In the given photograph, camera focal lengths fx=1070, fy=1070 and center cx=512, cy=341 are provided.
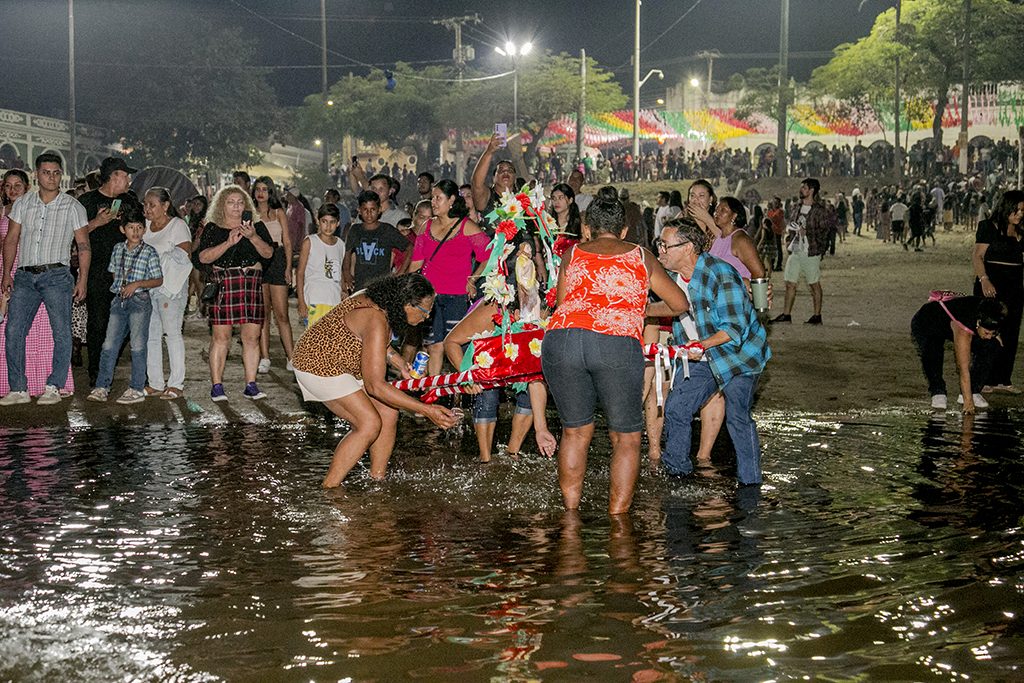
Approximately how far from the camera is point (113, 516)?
19.9 ft

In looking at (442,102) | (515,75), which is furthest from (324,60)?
(442,102)

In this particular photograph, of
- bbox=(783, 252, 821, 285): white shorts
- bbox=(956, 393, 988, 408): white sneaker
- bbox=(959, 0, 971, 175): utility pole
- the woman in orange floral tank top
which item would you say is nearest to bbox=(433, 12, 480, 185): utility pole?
bbox=(959, 0, 971, 175): utility pole

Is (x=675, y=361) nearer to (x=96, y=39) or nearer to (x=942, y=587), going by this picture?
(x=942, y=587)

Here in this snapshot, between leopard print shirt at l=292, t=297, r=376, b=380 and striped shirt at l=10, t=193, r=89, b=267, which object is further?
striped shirt at l=10, t=193, r=89, b=267

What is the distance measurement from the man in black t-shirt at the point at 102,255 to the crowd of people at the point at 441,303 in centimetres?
2

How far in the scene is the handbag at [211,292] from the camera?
32.5 feet

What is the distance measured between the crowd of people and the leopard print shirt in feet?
0.05

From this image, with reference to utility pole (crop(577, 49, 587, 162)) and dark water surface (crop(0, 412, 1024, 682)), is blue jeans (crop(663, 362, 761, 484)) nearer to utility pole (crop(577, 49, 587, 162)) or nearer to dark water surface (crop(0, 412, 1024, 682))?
dark water surface (crop(0, 412, 1024, 682))

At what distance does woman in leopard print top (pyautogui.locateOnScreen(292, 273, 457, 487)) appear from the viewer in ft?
21.0

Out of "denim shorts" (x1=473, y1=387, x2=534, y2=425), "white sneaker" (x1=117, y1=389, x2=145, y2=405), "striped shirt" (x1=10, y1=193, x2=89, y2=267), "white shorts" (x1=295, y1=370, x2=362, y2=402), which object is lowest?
"white sneaker" (x1=117, y1=389, x2=145, y2=405)

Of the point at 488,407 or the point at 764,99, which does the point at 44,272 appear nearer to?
the point at 488,407

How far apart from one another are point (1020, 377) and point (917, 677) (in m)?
8.35

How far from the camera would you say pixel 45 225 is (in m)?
9.72

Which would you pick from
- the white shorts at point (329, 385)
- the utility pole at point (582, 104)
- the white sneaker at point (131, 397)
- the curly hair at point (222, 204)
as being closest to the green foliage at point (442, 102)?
the utility pole at point (582, 104)
